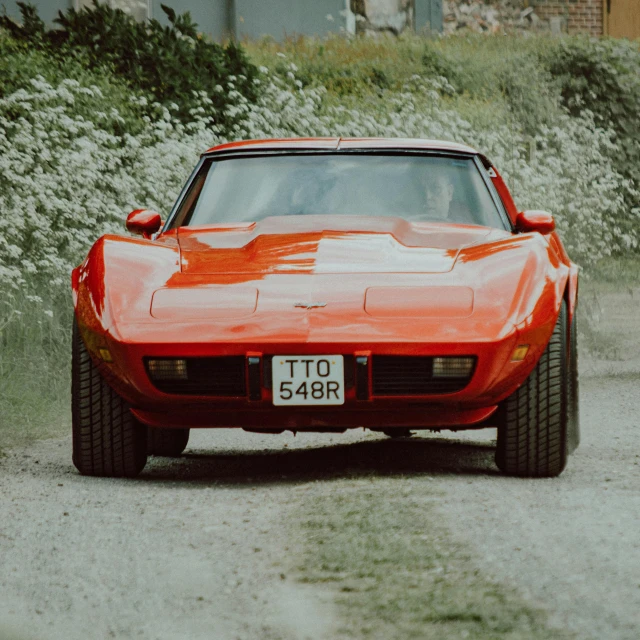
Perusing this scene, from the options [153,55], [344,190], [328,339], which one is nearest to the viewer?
[328,339]

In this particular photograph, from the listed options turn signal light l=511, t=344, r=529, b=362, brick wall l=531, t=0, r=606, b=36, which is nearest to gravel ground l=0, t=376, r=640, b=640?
turn signal light l=511, t=344, r=529, b=362

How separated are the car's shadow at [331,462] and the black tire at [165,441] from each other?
0.14 feet

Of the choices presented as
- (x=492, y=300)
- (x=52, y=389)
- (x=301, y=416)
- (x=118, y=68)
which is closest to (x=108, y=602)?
(x=301, y=416)

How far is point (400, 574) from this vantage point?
336cm

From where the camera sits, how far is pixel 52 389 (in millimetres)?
7961

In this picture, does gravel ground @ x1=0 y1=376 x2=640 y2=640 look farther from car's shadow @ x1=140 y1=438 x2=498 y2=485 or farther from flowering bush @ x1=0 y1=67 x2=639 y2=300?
flowering bush @ x1=0 y1=67 x2=639 y2=300

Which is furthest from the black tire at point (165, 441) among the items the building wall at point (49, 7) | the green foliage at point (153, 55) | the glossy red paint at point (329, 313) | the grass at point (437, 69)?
the building wall at point (49, 7)

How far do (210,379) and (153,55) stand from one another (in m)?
9.16

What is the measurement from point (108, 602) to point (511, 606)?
960mm

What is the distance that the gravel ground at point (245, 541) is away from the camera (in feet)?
10.0

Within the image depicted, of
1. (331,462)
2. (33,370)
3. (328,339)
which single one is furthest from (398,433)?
(33,370)

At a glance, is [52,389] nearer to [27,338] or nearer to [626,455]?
[27,338]

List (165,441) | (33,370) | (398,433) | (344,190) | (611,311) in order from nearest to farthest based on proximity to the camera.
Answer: (344,190) < (165,441) < (398,433) < (33,370) < (611,311)

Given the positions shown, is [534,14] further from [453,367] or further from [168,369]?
[168,369]
